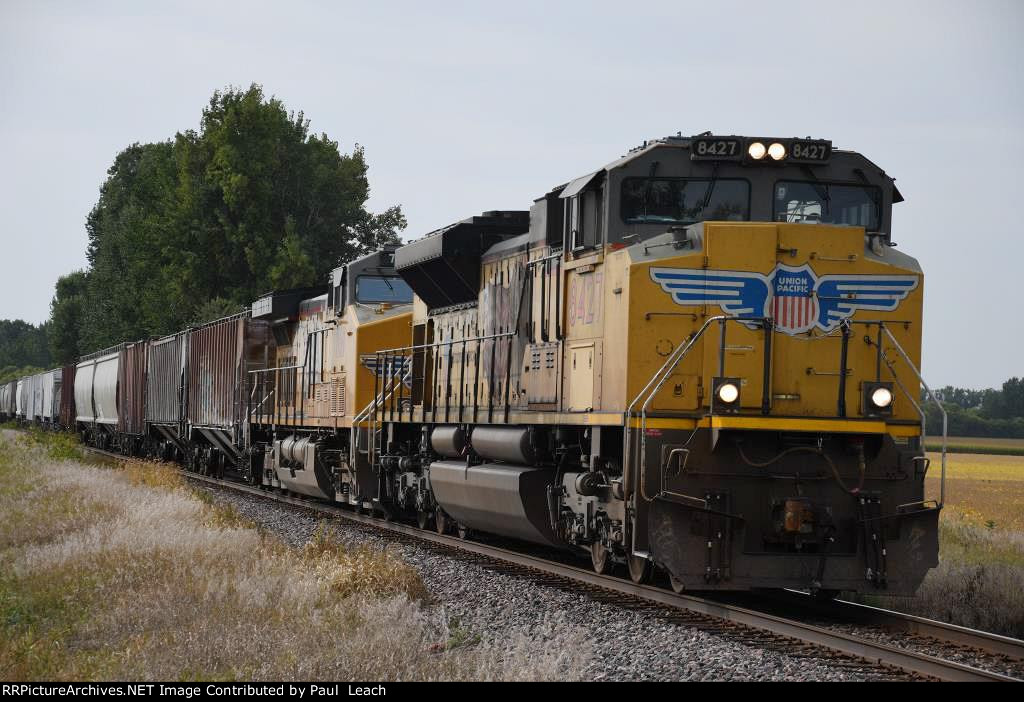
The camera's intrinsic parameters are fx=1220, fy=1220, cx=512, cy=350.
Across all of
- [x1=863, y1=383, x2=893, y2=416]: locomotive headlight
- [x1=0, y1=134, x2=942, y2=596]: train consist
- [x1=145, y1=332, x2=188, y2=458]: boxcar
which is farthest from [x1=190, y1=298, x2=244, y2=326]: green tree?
[x1=863, y1=383, x2=893, y2=416]: locomotive headlight

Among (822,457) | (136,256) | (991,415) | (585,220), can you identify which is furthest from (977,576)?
(991,415)

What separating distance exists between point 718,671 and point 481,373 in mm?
6816

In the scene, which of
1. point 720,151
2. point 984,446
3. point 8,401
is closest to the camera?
point 720,151

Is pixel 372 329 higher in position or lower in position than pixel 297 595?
higher

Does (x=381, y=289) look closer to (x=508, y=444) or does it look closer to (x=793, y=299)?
(x=508, y=444)

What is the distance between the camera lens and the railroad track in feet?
23.6

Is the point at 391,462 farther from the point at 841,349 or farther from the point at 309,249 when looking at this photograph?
the point at 309,249

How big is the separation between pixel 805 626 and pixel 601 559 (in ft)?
9.58

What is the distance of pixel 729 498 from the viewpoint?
30.3ft

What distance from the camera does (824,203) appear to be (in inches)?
399

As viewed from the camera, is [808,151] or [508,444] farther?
[508,444]

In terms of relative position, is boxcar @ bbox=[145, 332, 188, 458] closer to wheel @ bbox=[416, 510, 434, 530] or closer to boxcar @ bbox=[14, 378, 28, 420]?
wheel @ bbox=[416, 510, 434, 530]

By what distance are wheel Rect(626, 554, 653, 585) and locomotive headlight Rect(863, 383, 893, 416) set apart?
2.17 meters
